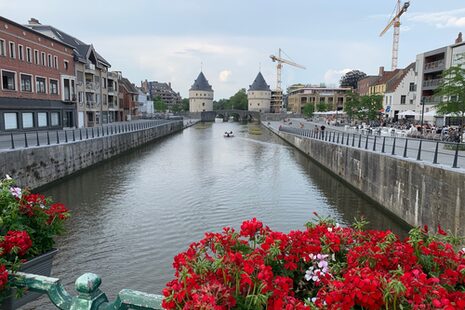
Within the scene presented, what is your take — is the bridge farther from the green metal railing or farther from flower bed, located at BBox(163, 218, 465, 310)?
the green metal railing

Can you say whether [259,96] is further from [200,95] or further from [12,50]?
[12,50]

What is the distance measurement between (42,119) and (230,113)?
118 meters

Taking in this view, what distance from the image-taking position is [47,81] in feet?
142

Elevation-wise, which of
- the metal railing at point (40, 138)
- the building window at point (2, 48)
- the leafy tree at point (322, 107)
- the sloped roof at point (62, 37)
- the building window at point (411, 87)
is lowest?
the metal railing at point (40, 138)

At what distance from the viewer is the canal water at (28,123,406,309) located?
40.2 ft

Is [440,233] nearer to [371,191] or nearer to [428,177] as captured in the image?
[428,177]

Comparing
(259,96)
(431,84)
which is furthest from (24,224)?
(259,96)

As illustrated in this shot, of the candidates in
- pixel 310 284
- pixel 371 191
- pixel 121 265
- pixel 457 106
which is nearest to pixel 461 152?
pixel 371 191

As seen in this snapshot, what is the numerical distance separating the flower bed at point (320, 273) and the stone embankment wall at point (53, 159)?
18979mm

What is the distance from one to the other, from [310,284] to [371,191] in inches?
733

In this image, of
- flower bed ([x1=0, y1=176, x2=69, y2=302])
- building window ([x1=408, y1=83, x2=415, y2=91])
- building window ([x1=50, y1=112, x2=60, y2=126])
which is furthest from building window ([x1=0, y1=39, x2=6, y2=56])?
building window ([x1=408, y1=83, x2=415, y2=91])

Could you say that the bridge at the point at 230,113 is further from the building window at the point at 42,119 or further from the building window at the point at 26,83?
the building window at the point at 26,83

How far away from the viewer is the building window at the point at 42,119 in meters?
41.0

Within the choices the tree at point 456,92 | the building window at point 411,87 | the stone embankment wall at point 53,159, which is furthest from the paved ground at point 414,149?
the building window at point 411,87
